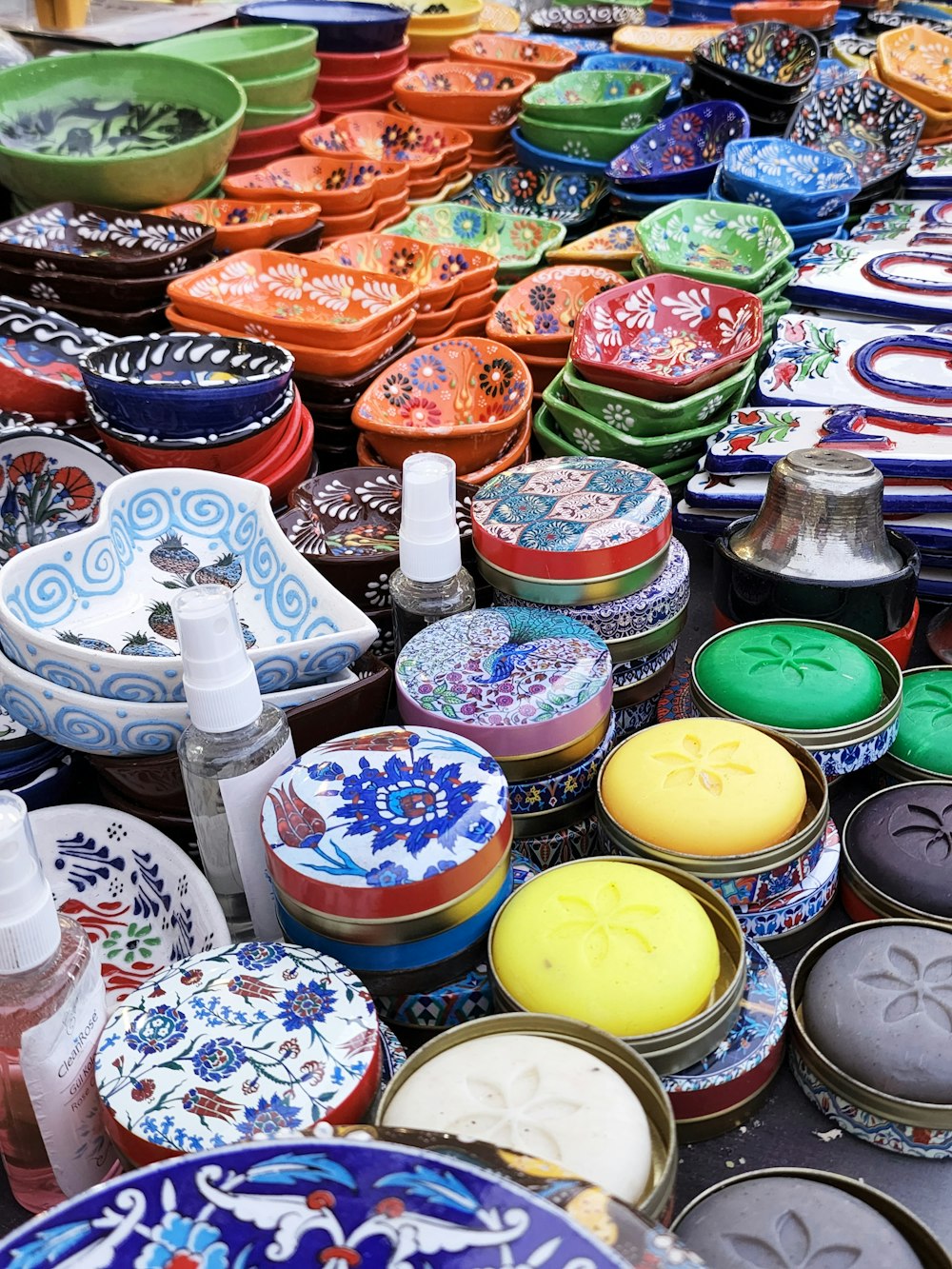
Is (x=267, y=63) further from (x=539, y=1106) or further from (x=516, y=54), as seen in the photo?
(x=539, y=1106)

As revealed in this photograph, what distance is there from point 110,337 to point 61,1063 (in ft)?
3.59

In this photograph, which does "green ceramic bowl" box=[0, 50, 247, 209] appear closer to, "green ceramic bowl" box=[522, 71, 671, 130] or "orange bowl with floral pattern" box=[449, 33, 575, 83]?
"green ceramic bowl" box=[522, 71, 671, 130]

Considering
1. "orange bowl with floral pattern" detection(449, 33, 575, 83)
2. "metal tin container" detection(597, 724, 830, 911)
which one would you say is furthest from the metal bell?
"orange bowl with floral pattern" detection(449, 33, 575, 83)

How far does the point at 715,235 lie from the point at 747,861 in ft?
4.97

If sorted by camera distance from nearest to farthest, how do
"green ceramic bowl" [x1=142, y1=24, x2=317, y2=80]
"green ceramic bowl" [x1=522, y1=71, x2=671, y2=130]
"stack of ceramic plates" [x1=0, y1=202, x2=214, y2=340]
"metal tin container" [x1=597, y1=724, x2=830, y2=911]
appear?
1. "metal tin container" [x1=597, y1=724, x2=830, y2=911]
2. "stack of ceramic plates" [x1=0, y1=202, x2=214, y2=340]
3. "green ceramic bowl" [x1=142, y1=24, x2=317, y2=80]
4. "green ceramic bowl" [x1=522, y1=71, x2=671, y2=130]

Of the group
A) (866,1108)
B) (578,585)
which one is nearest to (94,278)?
(578,585)

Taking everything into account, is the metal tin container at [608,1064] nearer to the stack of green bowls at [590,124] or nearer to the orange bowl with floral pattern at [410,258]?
the orange bowl with floral pattern at [410,258]

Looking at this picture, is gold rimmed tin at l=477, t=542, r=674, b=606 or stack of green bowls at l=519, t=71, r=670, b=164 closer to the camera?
gold rimmed tin at l=477, t=542, r=674, b=606

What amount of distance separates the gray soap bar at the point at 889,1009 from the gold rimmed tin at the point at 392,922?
0.88ft

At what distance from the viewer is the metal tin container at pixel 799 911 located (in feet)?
2.78

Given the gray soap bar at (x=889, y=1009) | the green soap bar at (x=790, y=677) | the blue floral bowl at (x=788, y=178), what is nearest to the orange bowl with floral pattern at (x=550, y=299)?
the blue floral bowl at (x=788, y=178)

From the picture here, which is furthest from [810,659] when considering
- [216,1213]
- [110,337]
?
[110,337]

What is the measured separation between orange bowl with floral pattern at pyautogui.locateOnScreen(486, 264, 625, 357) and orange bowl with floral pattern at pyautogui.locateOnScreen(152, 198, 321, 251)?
36 cm

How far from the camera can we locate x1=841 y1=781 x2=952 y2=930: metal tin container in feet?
2.78
